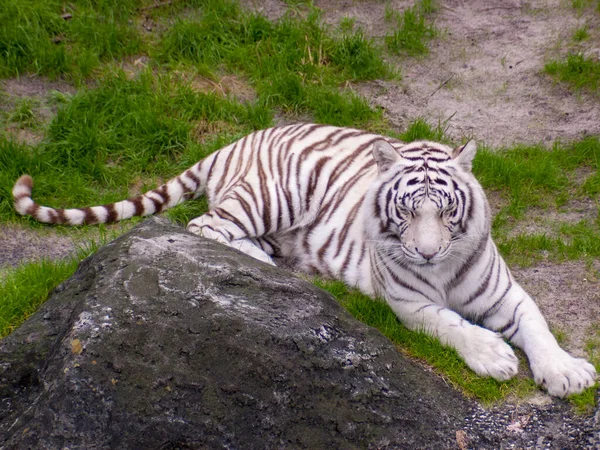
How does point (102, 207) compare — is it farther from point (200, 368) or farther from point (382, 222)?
point (200, 368)

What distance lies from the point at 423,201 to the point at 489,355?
780 millimetres

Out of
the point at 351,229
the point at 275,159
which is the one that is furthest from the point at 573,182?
the point at 275,159

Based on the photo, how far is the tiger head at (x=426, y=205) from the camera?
374 cm

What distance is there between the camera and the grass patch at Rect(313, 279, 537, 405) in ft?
11.7

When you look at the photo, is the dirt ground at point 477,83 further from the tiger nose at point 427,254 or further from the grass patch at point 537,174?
the tiger nose at point 427,254

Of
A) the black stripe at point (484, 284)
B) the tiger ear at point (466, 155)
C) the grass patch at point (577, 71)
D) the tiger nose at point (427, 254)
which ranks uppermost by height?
the tiger ear at point (466, 155)

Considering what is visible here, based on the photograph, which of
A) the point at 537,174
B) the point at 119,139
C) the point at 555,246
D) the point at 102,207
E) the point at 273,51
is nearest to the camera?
the point at 555,246

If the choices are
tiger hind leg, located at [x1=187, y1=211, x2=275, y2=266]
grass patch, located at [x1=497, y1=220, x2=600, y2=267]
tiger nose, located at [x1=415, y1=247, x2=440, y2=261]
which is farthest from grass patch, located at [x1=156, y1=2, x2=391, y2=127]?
tiger nose, located at [x1=415, y1=247, x2=440, y2=261]

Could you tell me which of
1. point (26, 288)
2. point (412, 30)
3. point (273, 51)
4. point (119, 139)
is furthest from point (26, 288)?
point (412, 30)

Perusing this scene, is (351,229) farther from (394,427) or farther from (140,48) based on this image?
(140,48)

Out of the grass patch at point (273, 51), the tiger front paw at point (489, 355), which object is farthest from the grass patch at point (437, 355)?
the grass patch at point (273, 51)

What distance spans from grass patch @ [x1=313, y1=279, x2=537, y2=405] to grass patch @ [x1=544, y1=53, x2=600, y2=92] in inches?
120

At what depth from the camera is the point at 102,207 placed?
4895mm

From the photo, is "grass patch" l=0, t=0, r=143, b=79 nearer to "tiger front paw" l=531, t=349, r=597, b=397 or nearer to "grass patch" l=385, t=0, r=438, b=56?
"grass patch" l=385, t=0, r=438, b=56
